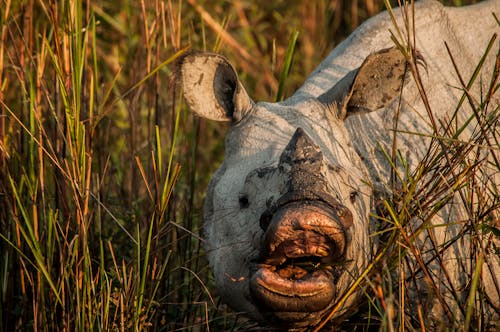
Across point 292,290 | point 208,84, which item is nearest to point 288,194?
point 292,290

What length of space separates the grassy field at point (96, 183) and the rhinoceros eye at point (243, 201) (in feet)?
0.77

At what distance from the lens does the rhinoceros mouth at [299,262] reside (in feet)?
10.2

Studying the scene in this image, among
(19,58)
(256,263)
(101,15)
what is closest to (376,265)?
(256,263)

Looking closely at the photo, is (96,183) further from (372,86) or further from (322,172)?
(322,172)

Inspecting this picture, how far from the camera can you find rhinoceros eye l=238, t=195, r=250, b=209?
3.59m

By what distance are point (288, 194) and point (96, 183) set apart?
202cm

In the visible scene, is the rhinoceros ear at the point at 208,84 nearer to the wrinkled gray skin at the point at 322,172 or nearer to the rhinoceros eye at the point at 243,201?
the wrinkled gray skin at the point at 322,172

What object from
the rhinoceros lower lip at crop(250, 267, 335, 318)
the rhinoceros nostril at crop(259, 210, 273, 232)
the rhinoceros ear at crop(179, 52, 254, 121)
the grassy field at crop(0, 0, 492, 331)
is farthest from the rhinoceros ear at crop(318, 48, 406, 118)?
the rhinoceros lower lip at crop(250, 267, 335, 318)

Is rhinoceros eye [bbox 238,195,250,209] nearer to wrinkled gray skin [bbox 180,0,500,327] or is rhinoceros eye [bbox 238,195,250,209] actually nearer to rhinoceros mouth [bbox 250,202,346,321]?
wrinkled gray skin [bbox 180,0,500,327]

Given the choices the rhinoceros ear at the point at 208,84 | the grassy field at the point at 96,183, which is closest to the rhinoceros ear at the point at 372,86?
the rhinoceros ear at the point at 208,84

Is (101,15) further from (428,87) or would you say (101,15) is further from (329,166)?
(329,166)

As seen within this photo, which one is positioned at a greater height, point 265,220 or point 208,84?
point 208,84

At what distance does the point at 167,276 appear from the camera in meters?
4.10

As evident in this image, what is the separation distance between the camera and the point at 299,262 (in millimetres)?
3270
